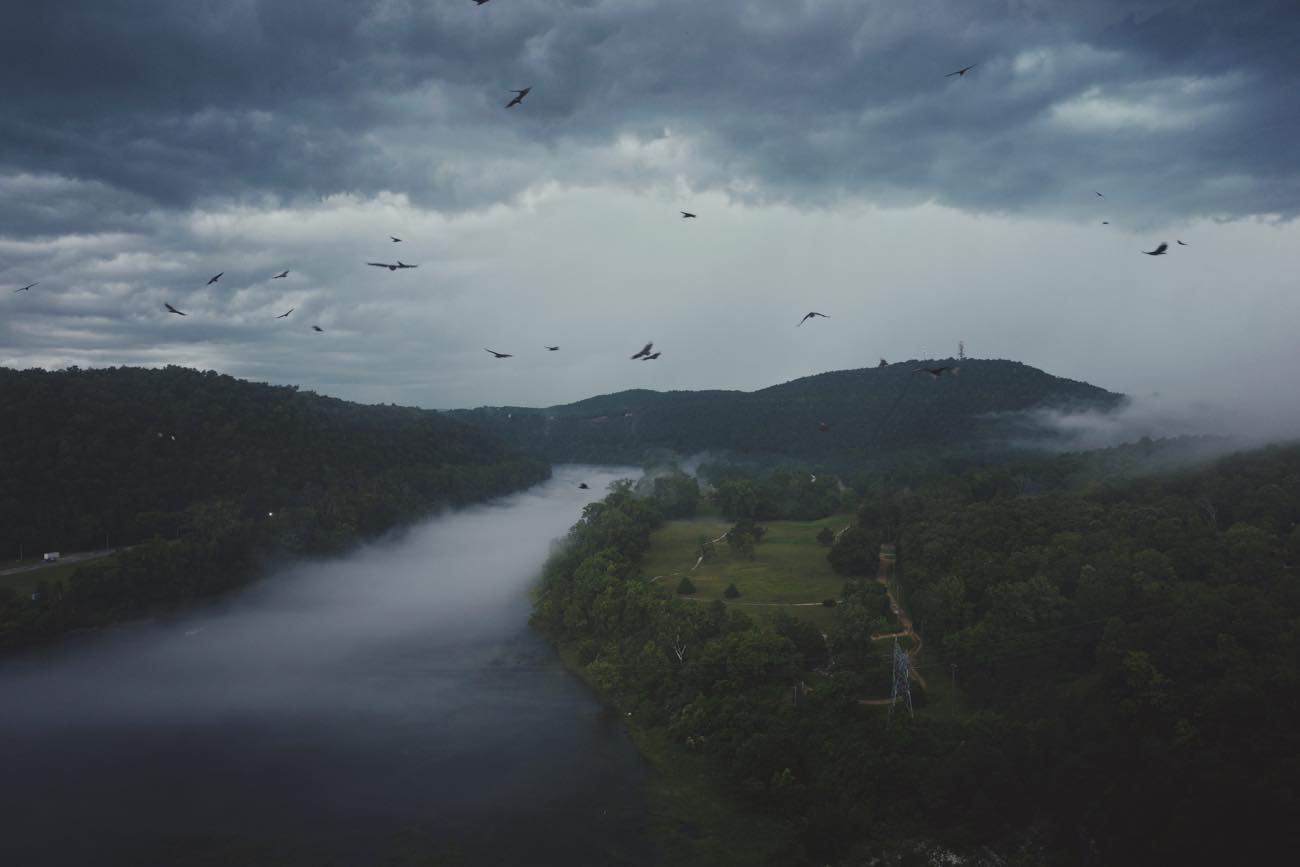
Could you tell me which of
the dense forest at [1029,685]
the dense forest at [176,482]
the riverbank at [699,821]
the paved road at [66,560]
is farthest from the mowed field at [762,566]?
the paved road at [66,560]

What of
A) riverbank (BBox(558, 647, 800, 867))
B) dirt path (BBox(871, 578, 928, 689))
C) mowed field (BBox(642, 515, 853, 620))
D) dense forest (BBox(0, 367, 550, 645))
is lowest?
riverbank (BBox(558, 647, 800, 867))

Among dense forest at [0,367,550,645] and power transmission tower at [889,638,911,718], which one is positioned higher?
dense forest at [0,367,550,645]

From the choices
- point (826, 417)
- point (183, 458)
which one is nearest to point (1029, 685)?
point (183, 458)

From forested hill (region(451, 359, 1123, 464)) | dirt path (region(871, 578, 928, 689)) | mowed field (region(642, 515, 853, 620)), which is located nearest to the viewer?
dirt path (region(871, 578, 928, 689))

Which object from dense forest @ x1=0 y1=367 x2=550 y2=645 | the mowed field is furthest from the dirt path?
dense forest @ x1=0 y1=367 x2=550 y2=645

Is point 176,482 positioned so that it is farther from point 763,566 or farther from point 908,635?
point 908,635

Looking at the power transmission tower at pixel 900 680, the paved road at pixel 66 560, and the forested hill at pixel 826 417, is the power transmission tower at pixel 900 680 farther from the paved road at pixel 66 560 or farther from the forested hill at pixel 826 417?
the forested hill at pixel 826 417

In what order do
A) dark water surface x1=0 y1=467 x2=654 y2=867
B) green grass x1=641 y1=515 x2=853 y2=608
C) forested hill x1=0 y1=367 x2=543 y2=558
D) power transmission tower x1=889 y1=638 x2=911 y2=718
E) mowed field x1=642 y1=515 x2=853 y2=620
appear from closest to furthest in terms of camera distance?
dark water surface x1=0 y1=467 x2=654 y2=867 < power transmission tower x1=889 y1=638 x2=911 y2=718 < mowed field x1=642 y1=515 x2=853 y2=620 < green grass x1=641 y1=515 x2=853 y2=608 < forested hill x1=0 y1=367 x2=543 y2=558

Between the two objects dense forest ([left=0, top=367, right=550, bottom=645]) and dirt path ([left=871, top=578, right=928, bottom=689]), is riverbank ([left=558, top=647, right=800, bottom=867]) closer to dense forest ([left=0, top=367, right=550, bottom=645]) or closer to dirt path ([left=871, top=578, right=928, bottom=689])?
dirt path ([left=871, top=578, right=928, bottom=689])
